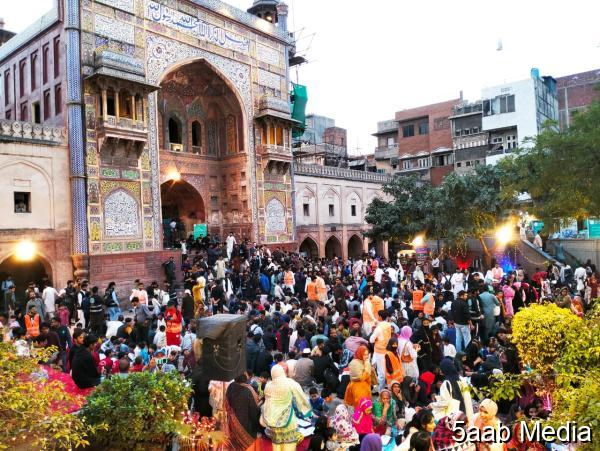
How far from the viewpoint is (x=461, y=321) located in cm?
962

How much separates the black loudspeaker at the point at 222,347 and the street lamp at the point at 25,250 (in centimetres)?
1251

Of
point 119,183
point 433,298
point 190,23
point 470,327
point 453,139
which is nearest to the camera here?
point 470,327

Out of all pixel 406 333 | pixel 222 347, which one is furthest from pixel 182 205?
pixel 222 347

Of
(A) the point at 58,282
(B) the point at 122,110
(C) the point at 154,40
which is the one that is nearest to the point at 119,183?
(B) the point at 122,110

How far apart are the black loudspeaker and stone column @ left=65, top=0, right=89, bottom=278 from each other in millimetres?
12318

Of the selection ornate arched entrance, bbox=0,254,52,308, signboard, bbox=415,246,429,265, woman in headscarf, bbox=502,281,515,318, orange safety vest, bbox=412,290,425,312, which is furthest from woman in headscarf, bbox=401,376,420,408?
signboard, bbox=415,246,429,265

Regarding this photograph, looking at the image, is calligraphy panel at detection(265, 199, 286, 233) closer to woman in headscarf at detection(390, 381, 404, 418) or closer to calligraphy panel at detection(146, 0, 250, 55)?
calligraphy panel at detection(146, 0, 250, 55)

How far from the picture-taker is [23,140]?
1589 centimetres

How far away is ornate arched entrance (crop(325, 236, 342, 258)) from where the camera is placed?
31.9 m

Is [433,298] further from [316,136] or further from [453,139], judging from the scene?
[316,136]

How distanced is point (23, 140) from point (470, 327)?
14480 millimetres

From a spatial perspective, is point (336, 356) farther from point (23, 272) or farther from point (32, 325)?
point (23, 272)

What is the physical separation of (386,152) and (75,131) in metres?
31.4

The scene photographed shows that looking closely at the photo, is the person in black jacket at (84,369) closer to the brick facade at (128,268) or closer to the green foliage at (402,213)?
the brick facade at (128,268)
